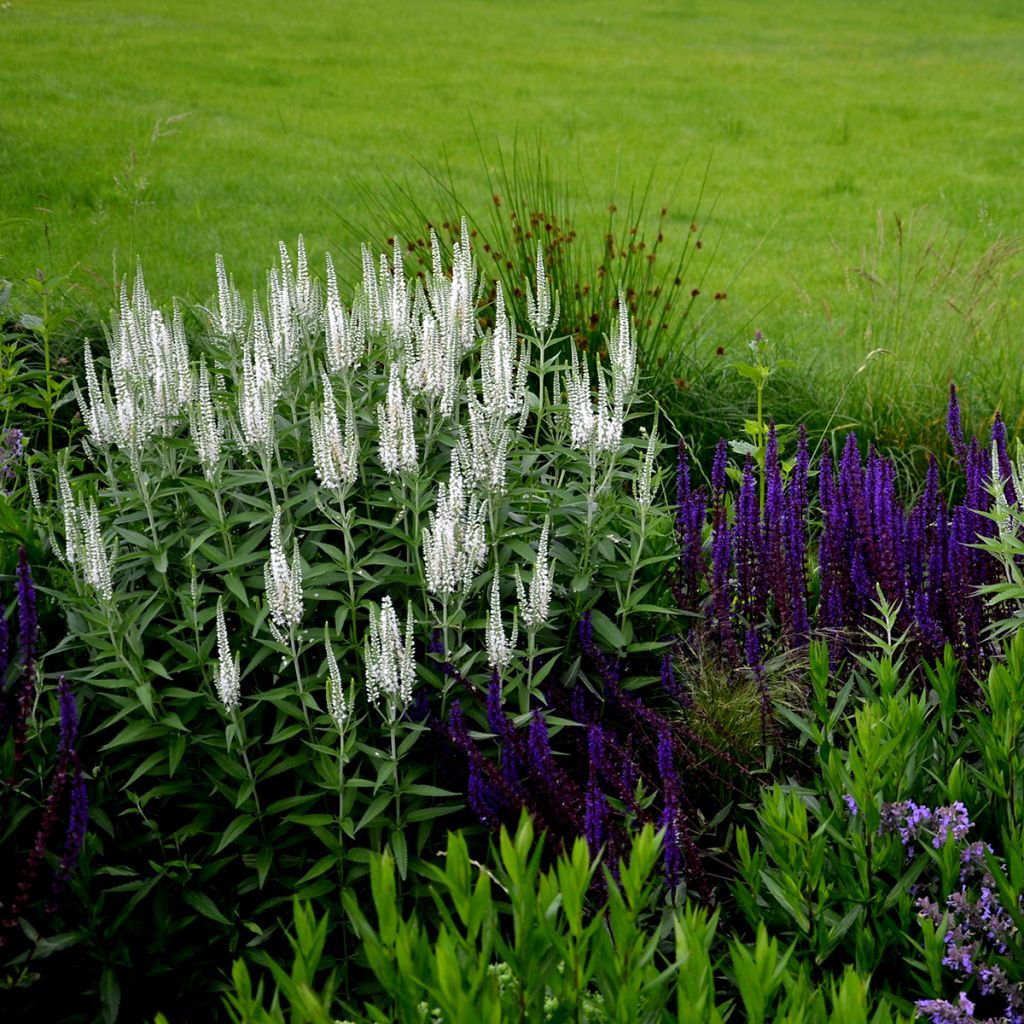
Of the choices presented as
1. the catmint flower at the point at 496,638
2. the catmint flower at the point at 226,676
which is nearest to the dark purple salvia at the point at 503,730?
the catmint flower at the point at 496,638

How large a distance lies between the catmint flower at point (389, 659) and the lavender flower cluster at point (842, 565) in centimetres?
126

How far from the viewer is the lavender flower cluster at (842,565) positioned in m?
4.00

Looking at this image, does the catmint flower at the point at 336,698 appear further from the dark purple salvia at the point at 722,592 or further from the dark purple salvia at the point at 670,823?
the dark purple salvia at the point at 722,592

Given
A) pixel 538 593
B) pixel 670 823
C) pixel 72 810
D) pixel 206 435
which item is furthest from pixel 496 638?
pixel 72 810

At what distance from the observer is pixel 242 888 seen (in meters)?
3.41

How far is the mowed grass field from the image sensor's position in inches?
395

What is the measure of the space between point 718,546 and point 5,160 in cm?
1192

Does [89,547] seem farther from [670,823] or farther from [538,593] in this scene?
[670,823]

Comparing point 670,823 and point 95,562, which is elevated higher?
point 95,562

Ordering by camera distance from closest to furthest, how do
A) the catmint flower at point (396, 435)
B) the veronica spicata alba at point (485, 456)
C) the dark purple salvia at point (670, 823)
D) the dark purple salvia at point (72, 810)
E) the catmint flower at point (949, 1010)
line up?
1. the catmint flower at point (949, 1010)
2. the dark purple salvia at point (72, 810)
3. the dark purple salvia at point (670, 823)
4. the catmint flower at point (396, 435)
5. the veronica spicata alba at point (485, 456)

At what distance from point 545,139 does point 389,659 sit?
14983 mm

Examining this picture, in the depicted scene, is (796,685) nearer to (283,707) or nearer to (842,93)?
(283,707)

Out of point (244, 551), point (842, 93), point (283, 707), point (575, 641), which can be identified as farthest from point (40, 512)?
point (842, 93)

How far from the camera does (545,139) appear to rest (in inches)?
667
